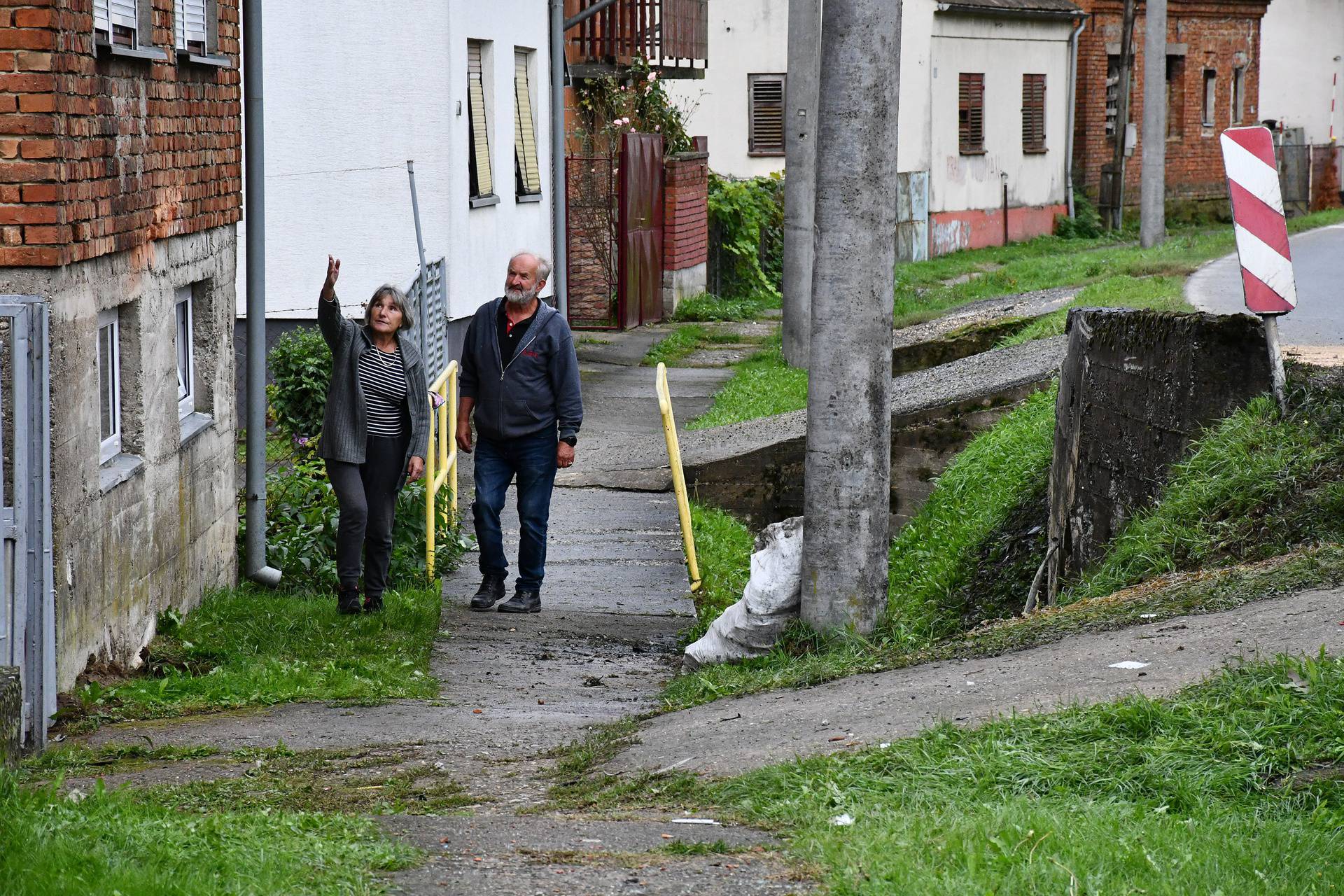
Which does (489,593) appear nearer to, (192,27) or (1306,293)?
(192,27)

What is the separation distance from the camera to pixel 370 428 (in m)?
7.66

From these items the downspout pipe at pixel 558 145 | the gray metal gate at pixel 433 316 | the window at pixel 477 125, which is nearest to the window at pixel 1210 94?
the downspout pipe at pixel 558 145

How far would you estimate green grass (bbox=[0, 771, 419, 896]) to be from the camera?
137 inches

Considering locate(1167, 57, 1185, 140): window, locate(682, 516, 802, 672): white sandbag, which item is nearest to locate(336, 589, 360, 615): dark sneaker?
locate(682, 516, 802, 672): white sandbag

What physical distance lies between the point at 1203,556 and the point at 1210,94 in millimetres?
32515

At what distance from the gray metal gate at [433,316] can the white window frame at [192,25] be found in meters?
3.59

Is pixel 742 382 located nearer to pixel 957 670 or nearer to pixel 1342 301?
Result: pixel 1342 301

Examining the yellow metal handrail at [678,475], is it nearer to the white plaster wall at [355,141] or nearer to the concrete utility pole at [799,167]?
the white plaster wall at [355,141]

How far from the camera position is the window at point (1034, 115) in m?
32.3

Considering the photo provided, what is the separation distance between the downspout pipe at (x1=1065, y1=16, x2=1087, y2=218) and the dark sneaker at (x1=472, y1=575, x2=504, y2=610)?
89.2 feet

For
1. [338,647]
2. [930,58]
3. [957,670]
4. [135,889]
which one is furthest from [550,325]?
Result: [930,58]

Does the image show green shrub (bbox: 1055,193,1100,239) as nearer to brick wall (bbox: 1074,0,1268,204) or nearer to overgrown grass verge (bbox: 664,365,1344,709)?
brick wall (bbox: 1074,0,1268,204)

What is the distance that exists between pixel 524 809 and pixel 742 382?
11.6m

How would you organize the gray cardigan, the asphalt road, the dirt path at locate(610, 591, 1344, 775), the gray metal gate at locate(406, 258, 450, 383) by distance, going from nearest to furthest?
the dirt path at locate(610, 591, 1344, 775)
the gray cardigan
the asphalt road
the gray metal gate at locate(406, 258, 450, 383)
